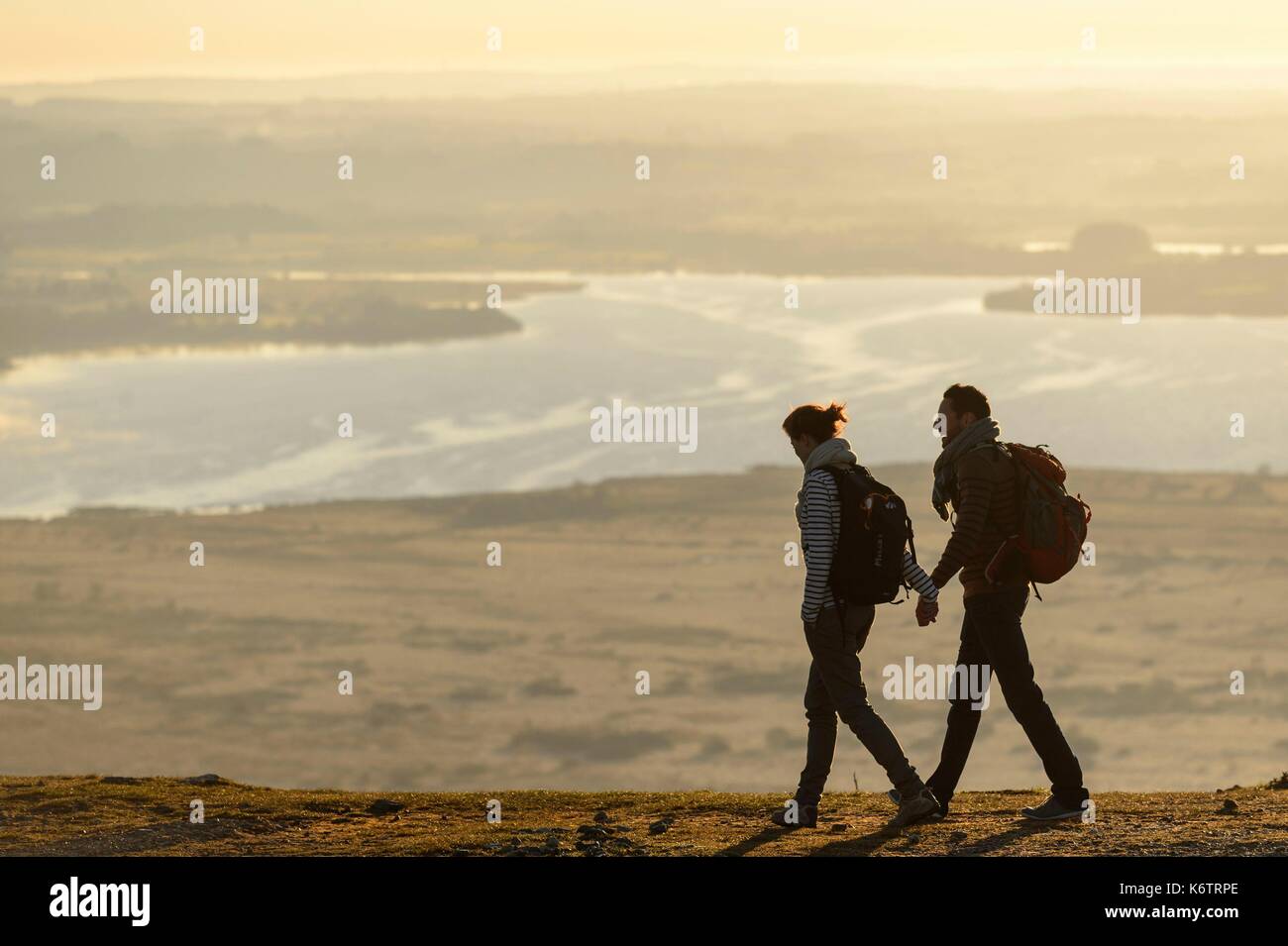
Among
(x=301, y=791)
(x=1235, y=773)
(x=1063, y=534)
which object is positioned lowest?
(x=1235, y=773)

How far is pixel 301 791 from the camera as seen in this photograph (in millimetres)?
16359

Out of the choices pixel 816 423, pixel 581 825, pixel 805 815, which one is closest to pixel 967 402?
pixel 816 423

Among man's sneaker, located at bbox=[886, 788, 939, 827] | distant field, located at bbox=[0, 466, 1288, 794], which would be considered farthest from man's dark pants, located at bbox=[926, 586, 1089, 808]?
distant field, located at bbox=[0, 466, 1288, 794]

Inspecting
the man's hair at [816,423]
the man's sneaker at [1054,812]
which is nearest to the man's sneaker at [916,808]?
the man's sneaker at [1054,812]

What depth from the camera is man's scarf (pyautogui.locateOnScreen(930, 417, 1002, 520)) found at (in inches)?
467

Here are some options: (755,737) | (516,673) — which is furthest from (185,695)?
(755,737)

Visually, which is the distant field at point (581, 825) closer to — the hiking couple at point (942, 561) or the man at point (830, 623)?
the man at point (830, 623)

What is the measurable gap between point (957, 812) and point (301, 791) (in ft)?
19.6

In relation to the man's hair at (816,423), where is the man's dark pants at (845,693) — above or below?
below

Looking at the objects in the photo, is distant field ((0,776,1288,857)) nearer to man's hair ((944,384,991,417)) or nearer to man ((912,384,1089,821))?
man ((912,384,1089,821))

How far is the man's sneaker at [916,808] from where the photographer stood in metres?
12.2

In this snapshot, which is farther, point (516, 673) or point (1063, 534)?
point (516, 673)
